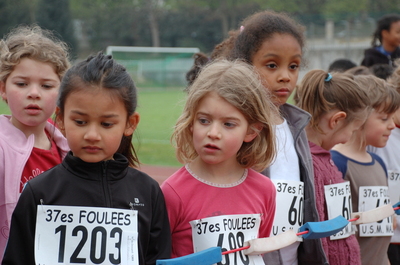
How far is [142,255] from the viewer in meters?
2.36

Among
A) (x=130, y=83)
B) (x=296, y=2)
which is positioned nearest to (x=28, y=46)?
(x=130, y=83)

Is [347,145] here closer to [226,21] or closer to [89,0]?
[226,21]

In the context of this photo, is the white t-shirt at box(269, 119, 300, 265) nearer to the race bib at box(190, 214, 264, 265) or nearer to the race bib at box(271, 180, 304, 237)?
the race bib at box(271, 180, 304, 237)

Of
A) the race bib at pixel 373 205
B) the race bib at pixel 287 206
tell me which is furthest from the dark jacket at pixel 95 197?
the race bib at pixel 373 205

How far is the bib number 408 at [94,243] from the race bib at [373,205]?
2.10m

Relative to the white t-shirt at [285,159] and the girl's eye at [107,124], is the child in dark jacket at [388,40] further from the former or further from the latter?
the girl's eye at [107,124]

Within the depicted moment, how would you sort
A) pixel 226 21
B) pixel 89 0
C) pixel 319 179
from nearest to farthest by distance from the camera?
pixel 319 179
pixel 226 21
pixel 89 0

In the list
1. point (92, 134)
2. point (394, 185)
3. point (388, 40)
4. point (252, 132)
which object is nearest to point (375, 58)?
point (388, 40)

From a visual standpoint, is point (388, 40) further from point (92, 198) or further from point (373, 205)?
point (92, 198)

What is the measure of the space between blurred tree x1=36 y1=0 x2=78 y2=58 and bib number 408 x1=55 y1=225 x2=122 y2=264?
44980mm

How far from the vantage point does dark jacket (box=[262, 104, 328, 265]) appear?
3.14 m

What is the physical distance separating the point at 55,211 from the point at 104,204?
0.20 m

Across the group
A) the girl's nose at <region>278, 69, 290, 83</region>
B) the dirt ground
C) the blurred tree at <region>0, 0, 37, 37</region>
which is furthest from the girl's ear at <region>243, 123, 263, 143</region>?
the blurred tree at <region>0, 0, 37, 37</region>

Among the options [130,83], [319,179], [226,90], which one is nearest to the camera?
[130,83]
